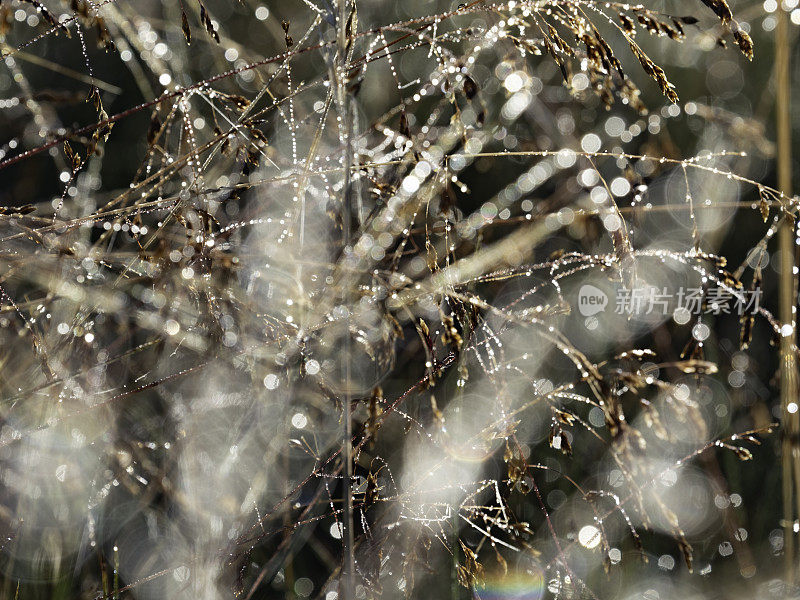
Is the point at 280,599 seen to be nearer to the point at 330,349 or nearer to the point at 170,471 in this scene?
the point at 170,471

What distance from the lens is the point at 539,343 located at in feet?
5.96

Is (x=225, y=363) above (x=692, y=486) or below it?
above

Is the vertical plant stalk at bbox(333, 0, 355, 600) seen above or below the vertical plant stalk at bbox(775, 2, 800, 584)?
above

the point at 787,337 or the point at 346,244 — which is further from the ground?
the point at 346,244

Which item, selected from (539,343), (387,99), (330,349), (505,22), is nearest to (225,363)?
(330,349)

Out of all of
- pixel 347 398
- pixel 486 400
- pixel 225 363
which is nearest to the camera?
pixel 347 398

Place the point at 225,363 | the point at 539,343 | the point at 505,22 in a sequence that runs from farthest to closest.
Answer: the point at 539,343
the point at 225,363
the point at 505,22

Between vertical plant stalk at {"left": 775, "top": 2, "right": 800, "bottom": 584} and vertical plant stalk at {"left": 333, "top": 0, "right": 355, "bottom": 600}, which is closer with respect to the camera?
vertical plant stalk at {"left": 333, "top": 0, "right": 355, "bottom": 600}

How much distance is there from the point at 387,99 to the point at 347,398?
54.9 inches

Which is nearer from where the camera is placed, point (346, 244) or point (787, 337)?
point (346, 244)

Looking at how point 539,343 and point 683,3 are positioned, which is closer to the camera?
point 539,343

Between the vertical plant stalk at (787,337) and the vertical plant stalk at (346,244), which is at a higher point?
the vertical plant stalk at (346,244)

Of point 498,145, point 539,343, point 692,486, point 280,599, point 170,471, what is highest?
point 170,471

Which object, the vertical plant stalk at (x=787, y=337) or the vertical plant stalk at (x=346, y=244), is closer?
the vertical plant stalk at (x=346, y=244)
